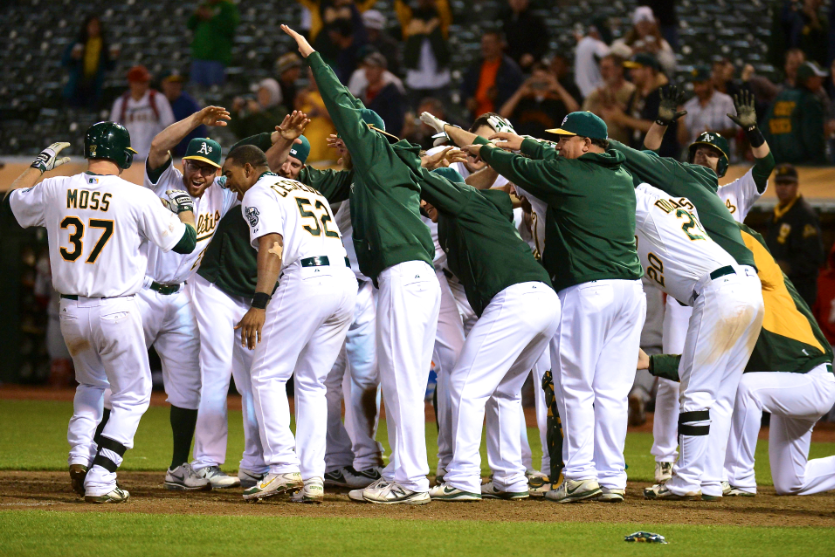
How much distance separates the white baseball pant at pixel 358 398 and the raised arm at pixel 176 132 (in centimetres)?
156

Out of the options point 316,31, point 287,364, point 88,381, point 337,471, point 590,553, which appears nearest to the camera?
point 590,553

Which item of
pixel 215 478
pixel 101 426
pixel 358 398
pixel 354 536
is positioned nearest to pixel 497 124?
pixel 358 398

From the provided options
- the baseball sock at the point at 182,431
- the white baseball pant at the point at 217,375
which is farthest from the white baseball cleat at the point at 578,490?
the baseball sock at the point at 182,431

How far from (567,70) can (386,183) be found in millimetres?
9251

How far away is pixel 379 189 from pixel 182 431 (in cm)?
220

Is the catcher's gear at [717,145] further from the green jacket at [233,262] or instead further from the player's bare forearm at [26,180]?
the player's bare forearm at [26,180]

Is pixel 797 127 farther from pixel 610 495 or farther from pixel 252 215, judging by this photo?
pixel 252 215

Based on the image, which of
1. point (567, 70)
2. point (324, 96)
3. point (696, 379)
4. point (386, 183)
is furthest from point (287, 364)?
point (567, 70)

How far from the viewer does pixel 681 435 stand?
6.46 meters

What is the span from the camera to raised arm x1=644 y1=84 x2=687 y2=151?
771 centimetres

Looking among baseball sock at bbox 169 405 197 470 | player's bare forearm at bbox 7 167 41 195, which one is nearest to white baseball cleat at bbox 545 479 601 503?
baseball sock at bbox 169 405 197 470

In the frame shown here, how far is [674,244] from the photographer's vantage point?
21.7 ft

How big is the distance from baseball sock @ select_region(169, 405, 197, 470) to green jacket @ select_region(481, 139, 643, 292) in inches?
102

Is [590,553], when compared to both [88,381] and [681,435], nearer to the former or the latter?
[681,435]
